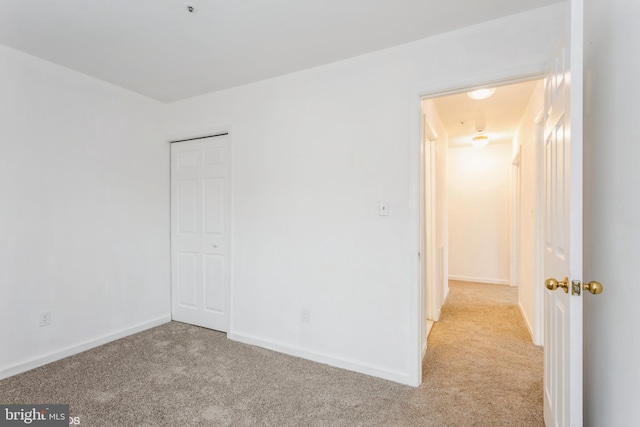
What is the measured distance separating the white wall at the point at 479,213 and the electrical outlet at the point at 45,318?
574 centimetres

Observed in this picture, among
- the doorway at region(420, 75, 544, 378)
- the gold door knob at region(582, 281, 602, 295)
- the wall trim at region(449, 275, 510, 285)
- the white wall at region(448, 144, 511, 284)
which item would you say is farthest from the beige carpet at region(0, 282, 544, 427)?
the white wall at region(448, 144, 511, 284)

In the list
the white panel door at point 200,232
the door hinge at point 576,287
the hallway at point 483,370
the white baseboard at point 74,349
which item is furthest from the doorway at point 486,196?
the white baseboard at point 74,349

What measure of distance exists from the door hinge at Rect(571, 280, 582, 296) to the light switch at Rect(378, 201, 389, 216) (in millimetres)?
1266

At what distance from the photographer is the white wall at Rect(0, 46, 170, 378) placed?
7.69ft

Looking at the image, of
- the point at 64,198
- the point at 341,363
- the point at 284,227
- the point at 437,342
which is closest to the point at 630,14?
the point at 284,227

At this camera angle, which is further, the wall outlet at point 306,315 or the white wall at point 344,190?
the wall outlet at point 306,315

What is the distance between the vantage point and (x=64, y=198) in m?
2.63

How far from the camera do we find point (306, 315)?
104 inches

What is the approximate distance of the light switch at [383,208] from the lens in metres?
2.31

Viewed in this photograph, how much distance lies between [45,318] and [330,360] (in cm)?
230

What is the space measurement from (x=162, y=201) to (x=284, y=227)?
162 cm

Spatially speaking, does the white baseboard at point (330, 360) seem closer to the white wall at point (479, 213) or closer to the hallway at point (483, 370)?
the hallway at point (483, 370)

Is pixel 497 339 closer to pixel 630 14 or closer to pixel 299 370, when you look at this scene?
pixel 299 370

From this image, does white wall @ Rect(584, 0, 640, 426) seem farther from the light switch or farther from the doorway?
the light switch
